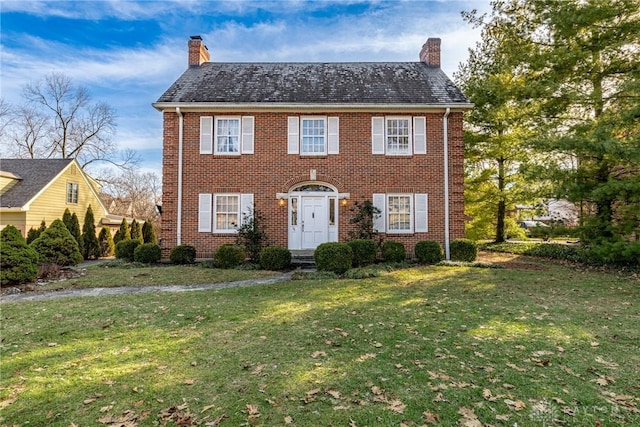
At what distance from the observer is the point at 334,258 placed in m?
10.6

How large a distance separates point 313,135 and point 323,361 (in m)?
10.8

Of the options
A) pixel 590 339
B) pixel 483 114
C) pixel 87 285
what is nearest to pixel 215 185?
pixel 87 285

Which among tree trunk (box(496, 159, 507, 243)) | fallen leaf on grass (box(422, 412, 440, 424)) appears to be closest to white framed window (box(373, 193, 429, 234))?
tree trunk (box(496, 159, 507, 243))

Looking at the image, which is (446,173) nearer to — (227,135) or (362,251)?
(362,251)

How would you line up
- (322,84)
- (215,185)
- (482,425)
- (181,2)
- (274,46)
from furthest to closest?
(274,46) < (322,84) < (215,185) < (181,2) < (482,425)

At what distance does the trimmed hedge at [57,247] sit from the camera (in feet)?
42.2

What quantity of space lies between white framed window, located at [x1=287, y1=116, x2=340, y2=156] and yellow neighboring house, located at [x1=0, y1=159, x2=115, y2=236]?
46.0 feet

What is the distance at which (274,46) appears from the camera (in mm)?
16047

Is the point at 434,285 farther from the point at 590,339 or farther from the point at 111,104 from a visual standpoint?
the point at 111,104

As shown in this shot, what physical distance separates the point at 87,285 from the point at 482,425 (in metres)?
9.83

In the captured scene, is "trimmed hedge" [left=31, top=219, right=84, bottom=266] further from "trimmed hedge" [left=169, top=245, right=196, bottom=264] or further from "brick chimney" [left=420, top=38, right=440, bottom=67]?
"brick chimney" [left=420, top=38, right=440, bottom=67]

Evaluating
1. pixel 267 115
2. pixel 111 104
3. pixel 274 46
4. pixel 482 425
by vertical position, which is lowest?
pixel 482 425

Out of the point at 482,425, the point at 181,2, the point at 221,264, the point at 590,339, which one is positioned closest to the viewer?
the point at 482,425

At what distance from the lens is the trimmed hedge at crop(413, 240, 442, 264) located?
1241cm
